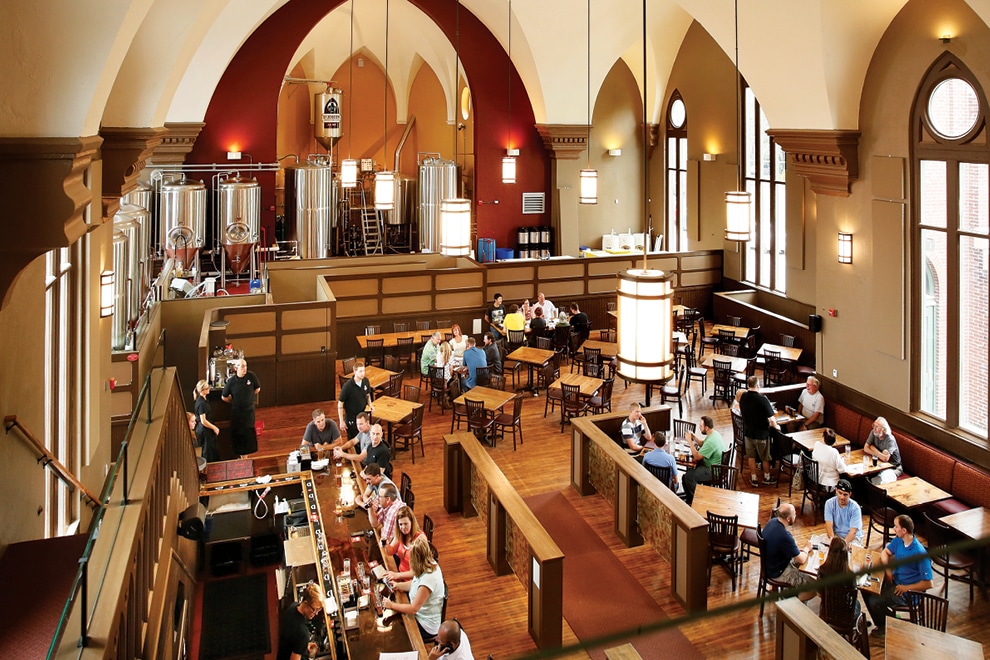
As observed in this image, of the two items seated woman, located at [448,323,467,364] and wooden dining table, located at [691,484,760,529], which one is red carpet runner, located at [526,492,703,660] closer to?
wooden dining table, located at [691,484,760,529]

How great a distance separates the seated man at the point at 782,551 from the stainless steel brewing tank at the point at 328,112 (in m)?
19.0

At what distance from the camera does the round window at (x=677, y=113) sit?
19328mm

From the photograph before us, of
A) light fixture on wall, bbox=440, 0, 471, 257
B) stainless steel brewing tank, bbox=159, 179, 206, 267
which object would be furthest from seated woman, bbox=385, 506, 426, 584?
stainless steel brewing tank, bbox=159, 179, 206, 267

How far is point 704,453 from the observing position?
905cm

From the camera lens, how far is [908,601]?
6.67 meters

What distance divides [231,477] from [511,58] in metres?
12.9

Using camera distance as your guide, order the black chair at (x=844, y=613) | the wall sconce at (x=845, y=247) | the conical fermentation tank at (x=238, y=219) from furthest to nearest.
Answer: the conical fermentation tank at (x=238, y=219) < the wall sconce at (x=845, y=247) < the black chair at (x=844, y=613)

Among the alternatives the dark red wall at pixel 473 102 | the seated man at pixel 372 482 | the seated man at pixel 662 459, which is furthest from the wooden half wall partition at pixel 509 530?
the dark red wall at pixel 473 102

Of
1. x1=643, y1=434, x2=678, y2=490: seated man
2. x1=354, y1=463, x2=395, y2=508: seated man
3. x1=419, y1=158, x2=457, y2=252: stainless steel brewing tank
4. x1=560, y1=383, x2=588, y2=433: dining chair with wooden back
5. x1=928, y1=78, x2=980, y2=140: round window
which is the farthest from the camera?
x1=419, y1=158, x2=457, y2=252: stainless steel brewing tank

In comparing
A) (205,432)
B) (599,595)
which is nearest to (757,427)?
(599,595)

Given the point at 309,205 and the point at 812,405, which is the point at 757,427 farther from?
the point at 309,205

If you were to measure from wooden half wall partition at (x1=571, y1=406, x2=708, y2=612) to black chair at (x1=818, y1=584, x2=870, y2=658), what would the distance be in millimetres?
1046

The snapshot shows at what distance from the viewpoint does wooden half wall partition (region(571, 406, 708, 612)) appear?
7004 millimetres

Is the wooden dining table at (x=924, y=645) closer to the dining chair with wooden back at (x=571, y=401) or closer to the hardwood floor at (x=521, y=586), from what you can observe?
the hardwood floor at (x=521, y=586)
